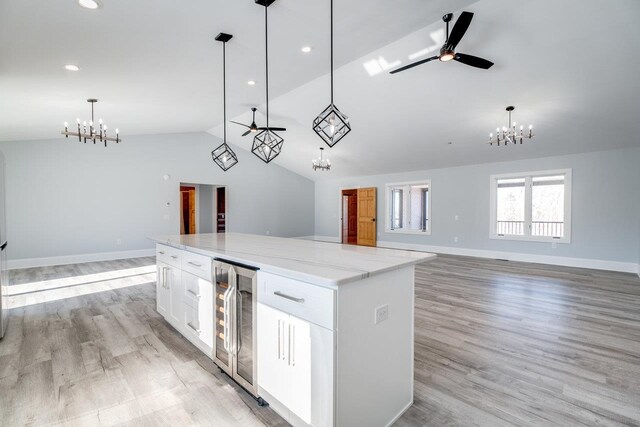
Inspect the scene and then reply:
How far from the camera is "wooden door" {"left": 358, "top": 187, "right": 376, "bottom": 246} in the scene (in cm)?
988

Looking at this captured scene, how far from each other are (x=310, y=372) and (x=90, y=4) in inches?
116

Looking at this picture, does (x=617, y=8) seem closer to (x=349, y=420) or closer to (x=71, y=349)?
(x=349, y=420)

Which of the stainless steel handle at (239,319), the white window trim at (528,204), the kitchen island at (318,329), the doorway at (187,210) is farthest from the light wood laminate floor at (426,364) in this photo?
the doorway at (187,210)

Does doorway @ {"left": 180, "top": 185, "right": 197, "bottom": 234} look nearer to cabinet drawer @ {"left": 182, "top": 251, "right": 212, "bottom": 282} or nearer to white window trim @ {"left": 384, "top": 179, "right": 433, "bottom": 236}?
white window trim @ {"left": 384, "top": 179, "right": 433, "bottom": 236}

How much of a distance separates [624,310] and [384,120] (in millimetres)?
4628

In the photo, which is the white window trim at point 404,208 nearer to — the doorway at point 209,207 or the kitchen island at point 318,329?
the doorway at point 209,207

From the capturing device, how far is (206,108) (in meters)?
5.82

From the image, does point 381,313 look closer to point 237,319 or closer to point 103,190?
point 237,319

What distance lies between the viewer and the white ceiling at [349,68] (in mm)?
2766

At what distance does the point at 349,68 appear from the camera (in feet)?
16.2

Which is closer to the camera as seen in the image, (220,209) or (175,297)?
(175,297)

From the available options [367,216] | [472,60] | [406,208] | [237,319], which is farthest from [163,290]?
[367,216]

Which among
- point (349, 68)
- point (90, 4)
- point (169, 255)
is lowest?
point (169, 255)

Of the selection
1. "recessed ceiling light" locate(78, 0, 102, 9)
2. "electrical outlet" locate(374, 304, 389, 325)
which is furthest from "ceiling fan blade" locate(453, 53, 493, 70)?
"recessed ceiling light" locate(78, 0, 102, 9)
